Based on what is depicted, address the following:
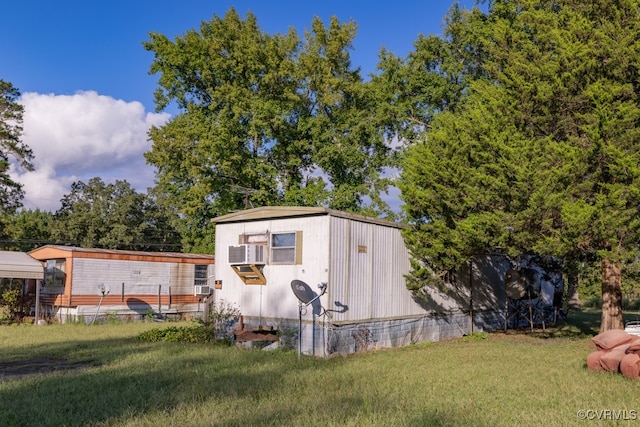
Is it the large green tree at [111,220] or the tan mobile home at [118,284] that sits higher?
the large green tree at [111,220]

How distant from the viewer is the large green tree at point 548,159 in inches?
515

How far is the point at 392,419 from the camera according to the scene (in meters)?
6.50

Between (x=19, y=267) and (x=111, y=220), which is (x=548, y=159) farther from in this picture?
(x=111, y=220)

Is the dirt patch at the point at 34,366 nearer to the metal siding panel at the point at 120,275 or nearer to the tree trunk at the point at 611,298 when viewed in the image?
the metal siding panel at the point at 120,275

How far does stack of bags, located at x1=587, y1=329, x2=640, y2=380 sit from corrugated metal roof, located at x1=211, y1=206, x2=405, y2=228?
243 inches

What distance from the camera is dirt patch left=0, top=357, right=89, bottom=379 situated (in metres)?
Result: 10.3

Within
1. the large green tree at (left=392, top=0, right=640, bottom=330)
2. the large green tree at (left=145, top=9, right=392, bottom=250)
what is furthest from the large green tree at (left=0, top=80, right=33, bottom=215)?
the large green tree at (left=392, top=0, right=640, bottom=330)

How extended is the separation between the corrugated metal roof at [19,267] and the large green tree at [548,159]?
1465cm

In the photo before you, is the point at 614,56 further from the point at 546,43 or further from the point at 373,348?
the point at 373,348

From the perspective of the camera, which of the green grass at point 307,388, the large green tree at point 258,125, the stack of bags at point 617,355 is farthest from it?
the large green tree at point 258,125

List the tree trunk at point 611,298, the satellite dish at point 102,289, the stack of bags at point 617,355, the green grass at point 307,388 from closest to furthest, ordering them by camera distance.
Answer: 1. the green grass at point 307,388
2. the stack of bags at point 617,355
3. the tree trunk at point 611,298
4. the satellite dish at point 102,289

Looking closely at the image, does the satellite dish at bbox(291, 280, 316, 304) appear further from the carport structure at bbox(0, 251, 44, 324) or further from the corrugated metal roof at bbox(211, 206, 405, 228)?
the carport structure at bbox(0, 251, 44, 324)

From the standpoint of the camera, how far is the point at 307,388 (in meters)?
8.50

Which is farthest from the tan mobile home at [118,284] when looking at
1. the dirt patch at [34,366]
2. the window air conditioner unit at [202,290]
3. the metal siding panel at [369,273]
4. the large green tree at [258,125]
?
the metal siding panel at [369,273]
